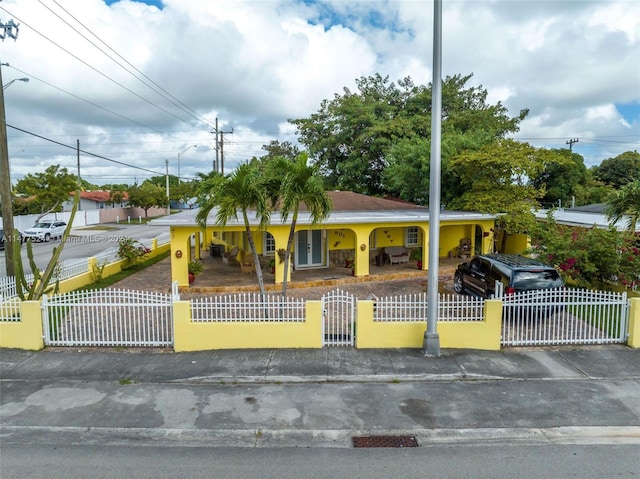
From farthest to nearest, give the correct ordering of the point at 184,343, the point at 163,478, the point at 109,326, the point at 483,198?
1. the point at 483,198
2. the point at 109,326
3. the point at 184,343
4. the point at 163,478

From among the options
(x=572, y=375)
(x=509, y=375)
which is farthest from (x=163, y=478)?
A: (x=572, y=375)

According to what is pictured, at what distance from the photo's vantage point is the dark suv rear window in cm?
1096

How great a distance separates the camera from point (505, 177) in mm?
19672

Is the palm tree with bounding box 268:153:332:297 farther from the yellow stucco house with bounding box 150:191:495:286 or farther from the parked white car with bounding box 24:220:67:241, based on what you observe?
the parked white car with bounding box 24:220:67:241

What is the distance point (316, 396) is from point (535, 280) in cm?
686

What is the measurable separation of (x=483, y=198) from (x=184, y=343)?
15.2 meters

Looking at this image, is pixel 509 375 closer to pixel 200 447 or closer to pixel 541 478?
pixel 541 478

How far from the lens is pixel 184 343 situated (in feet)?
30.1

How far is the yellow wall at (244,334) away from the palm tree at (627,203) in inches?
404

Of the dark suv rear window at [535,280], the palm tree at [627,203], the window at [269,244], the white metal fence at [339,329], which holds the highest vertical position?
the palm tree at [627,203]

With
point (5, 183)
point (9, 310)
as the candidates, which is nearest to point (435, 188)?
point (9, 310)

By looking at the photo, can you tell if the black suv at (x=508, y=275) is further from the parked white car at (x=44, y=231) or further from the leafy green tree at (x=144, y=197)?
the leafy green tree at (x=144, y=197)

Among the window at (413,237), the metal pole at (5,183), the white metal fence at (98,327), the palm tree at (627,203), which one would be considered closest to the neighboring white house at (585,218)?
the palm tree at (627,203)

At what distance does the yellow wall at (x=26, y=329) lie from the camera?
30.1ft
